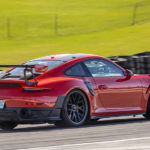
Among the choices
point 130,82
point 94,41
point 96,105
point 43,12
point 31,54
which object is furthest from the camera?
point 43,12

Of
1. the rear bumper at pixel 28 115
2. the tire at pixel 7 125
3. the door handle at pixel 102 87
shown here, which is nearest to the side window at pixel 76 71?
the door handle at pixel 102 87

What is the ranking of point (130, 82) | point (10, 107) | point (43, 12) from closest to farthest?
point (10, 107)
point (130, 82)
point (43, 12)

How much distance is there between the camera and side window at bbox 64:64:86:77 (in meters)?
9.56

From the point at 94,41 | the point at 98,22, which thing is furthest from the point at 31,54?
the point at 98,22

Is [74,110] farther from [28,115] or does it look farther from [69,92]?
[28,115]

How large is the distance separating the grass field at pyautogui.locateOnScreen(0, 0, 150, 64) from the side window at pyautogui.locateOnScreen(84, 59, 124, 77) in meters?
16.2

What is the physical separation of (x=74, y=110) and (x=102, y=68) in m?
1.24

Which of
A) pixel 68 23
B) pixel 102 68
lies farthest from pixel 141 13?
pixel 102 68

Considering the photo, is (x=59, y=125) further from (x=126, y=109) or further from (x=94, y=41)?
(x=94, y=41)

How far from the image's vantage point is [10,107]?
29.0 ft

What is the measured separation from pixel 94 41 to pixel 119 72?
22.2 meters

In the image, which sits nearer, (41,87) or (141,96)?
(41,87)

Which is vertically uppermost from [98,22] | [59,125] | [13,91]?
[98,22]

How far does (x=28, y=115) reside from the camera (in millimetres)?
8859
